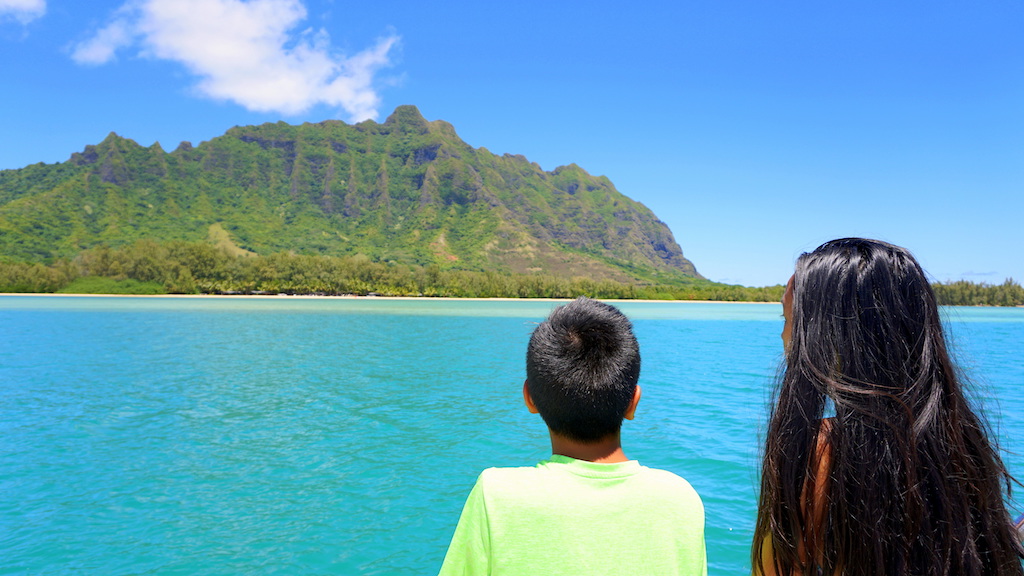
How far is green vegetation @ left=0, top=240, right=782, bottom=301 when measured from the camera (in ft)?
332

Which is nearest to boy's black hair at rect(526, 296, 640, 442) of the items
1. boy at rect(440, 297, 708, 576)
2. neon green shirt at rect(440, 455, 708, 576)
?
boy at rect(440, 297, 708, 576)

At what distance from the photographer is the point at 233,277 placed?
108500 mm

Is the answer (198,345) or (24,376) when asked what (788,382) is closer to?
(24,376)

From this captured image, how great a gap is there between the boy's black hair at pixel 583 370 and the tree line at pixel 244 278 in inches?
4477

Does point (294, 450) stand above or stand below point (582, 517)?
below

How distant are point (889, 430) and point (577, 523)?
836 millimetres

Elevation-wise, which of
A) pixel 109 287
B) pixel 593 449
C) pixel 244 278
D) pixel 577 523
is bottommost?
pixel 577 523

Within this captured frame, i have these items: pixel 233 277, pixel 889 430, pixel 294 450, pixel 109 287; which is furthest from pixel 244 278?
pixel 889 430

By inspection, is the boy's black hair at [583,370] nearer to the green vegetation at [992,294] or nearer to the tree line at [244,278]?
the tree line at [244,278]

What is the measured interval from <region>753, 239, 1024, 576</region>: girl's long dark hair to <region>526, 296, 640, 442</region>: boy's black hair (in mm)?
481

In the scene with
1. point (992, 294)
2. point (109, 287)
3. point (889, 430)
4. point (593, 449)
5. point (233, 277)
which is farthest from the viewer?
point (992, 294)

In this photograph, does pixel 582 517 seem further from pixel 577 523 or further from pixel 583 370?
pixel 583 370

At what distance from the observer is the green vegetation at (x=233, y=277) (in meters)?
101

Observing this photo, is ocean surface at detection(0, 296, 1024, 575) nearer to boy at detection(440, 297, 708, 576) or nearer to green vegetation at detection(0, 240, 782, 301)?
boy at detection(440, 297, 708, 576)
